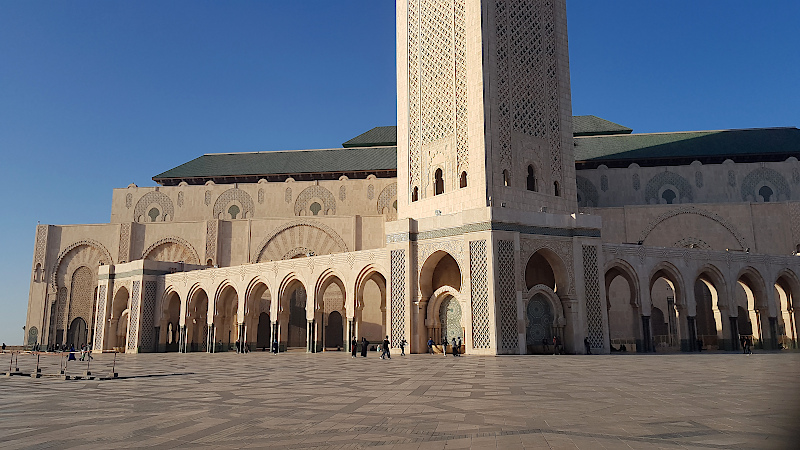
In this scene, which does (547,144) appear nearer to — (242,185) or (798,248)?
(798,248)

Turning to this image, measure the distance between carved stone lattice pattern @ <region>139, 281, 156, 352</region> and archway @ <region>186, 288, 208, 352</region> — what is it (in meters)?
1.86

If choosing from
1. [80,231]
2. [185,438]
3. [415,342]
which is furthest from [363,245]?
[185,438]

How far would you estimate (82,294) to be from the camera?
33594 millimetres

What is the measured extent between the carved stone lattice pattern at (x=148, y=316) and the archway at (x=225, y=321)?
3.95m

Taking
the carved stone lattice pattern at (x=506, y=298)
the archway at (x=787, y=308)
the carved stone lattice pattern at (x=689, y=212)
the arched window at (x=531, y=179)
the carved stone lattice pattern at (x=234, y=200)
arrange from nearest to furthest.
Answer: the carved stone lattice pattern at (x=506, y=298) < the arched window at (x=531, y=179) < the archway at (x=787, y=308) < the carved stone lattice pattern at (x=689, y=212) < the carved stone lattice pattern at (x=234, y=200)

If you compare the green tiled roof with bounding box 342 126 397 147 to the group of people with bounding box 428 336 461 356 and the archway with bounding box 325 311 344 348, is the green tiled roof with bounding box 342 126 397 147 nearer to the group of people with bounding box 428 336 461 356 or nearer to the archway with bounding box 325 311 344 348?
the archway with bounding box 325 311 344 348

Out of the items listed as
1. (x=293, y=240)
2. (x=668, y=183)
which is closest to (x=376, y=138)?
(x=293, y=240)

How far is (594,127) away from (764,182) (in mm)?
10239

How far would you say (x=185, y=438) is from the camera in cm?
505

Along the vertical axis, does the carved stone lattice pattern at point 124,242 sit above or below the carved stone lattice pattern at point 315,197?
below

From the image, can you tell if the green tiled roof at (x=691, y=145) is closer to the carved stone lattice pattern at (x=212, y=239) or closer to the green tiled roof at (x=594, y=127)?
the green tiled roof at (x=594, y=127)

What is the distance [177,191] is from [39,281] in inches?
345

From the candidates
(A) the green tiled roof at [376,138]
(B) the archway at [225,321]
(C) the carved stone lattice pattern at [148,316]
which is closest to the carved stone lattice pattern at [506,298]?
(B) the archway at [225,321]

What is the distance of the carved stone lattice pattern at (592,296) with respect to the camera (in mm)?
19234
